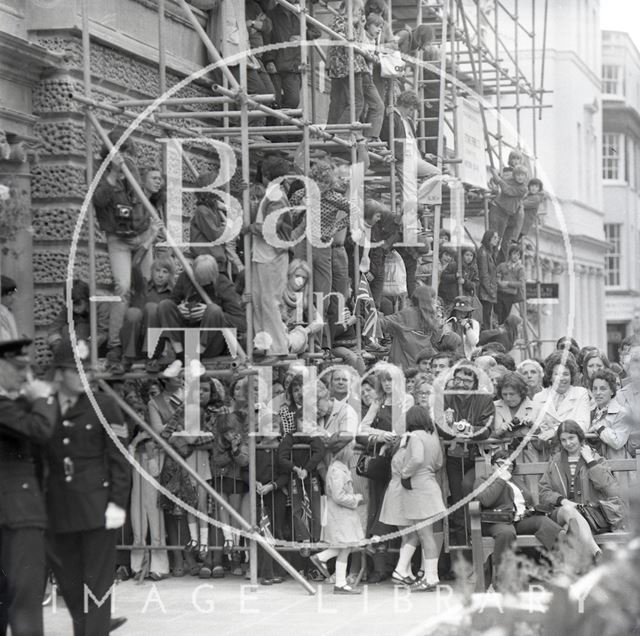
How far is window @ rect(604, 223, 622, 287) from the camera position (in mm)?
61562

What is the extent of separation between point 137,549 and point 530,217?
1142 cm

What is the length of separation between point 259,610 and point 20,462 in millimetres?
3221

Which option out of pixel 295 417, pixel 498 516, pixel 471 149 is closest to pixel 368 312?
pixel 295 417

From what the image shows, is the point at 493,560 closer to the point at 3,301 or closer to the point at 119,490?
the point at 119,490

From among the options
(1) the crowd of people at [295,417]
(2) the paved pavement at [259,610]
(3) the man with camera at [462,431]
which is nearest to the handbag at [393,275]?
(1) the crowd of people at [295,417]

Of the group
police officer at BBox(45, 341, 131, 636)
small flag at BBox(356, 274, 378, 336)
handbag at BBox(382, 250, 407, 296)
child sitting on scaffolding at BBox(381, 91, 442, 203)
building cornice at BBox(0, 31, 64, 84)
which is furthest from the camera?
child sitting on scaffolding at BBox(381, 91, 442, 203)

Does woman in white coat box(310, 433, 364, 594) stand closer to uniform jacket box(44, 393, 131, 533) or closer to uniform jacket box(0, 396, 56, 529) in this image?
uniform jacket box(44, 393, 131, 533)

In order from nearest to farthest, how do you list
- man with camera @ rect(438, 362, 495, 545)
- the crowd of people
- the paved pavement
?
the paved pavement < the crowd of people < man with camera @ rect(438, 362, 495, 545)

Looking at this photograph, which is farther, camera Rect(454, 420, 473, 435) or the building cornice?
the building cornice

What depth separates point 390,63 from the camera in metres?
18.8

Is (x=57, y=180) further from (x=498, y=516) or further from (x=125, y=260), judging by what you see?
(x=498, y=516)

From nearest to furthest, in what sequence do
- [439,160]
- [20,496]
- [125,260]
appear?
[20,496], [125,260], [439,160]

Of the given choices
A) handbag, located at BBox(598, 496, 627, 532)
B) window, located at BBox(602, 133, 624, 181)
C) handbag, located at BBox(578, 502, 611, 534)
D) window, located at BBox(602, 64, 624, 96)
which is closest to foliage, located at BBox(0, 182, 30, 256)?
handbag, located at BBox(578, 502, 611, 534)

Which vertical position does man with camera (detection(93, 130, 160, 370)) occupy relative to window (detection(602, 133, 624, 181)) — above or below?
below
